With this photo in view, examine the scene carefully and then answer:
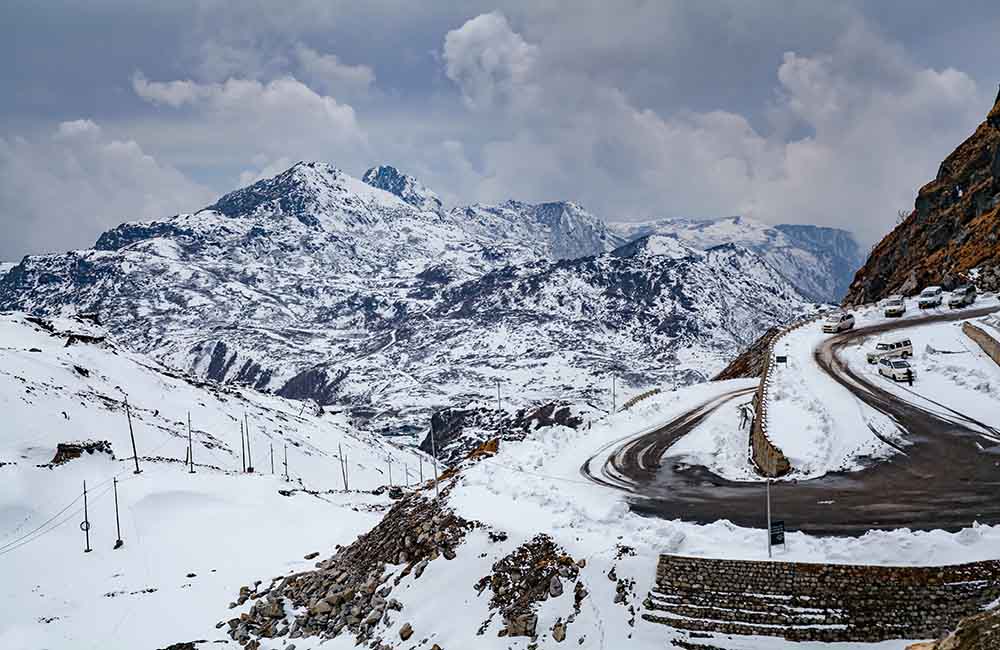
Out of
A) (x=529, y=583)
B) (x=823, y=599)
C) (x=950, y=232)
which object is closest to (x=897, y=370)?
(x=823, y=599)

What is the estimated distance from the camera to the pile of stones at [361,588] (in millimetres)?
28469

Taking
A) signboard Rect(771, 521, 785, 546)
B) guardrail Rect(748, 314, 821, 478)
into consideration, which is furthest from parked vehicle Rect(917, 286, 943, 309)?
signboard Rect(771, 521, 785, 546)

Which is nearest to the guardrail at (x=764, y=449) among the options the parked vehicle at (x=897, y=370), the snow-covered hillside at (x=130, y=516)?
the parked vehicle at (x=897, y=370)

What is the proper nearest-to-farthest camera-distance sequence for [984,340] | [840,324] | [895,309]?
[984,340], [840,324], [895,309]

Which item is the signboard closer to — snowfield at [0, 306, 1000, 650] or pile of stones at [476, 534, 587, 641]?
snowfield at [0, 306, 1000, 650]

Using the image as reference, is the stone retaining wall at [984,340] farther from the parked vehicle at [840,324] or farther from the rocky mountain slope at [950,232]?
the rocky mountain slope at [950,232]

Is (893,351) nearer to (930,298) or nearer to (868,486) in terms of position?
(930,298)

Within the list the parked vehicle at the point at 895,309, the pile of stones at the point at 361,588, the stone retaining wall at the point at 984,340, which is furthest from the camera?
the parked vehicle at the point at 895,309

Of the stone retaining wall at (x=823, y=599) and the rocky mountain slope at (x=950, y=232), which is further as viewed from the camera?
the rocky mountain slope at (x=950, y=232)

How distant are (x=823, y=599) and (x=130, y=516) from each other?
60.0 metres

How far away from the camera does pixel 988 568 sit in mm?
18812

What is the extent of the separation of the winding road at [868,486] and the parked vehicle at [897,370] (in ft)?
8.14

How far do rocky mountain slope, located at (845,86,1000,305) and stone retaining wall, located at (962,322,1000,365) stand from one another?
2210 cm

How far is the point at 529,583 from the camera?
24.7 meters
